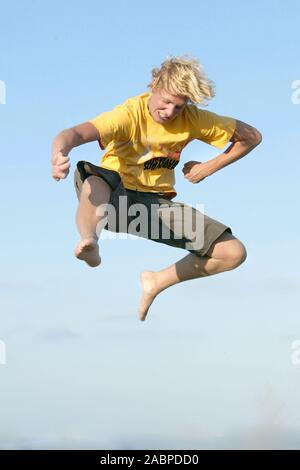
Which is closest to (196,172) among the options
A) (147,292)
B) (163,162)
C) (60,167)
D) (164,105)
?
(163,162)

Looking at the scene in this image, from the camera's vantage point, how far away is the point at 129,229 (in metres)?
9.98

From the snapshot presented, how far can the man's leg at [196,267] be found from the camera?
10031mm

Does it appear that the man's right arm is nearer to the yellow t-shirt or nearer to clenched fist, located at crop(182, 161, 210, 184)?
the yellow t-shirt

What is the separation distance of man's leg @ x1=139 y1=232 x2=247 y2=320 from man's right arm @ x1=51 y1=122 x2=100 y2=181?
180cm

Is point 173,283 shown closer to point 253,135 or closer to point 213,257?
point 213,257

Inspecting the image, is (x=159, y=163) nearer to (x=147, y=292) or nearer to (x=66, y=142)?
(x=66, y=142)

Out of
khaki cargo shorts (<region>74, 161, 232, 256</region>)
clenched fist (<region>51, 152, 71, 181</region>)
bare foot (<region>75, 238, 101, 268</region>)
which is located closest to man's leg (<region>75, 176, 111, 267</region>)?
bare foot (<region>75, 238, 101, 268</region>)

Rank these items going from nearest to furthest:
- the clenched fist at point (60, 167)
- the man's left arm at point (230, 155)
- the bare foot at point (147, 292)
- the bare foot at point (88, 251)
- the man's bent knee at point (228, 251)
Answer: the clenched fist at point (60, 167) < the bare foot at point (88, 251) < the man's bent knee at point (228, 251) < the man's left arm at point (230, 155) < the bare foot at point (147, 292)

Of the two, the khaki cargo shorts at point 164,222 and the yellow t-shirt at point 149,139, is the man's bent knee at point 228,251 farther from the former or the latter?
the yellow t-shirt at point 149,139

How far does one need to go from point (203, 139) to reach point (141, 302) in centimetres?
200

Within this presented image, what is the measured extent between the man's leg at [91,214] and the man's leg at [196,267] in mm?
1273

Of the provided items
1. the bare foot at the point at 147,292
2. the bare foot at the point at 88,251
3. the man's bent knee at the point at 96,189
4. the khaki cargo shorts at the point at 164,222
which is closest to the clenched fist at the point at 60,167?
the bare foot at the point at 88,251

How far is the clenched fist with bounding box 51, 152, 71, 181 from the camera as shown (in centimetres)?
870

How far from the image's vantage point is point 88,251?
30.0 feet
